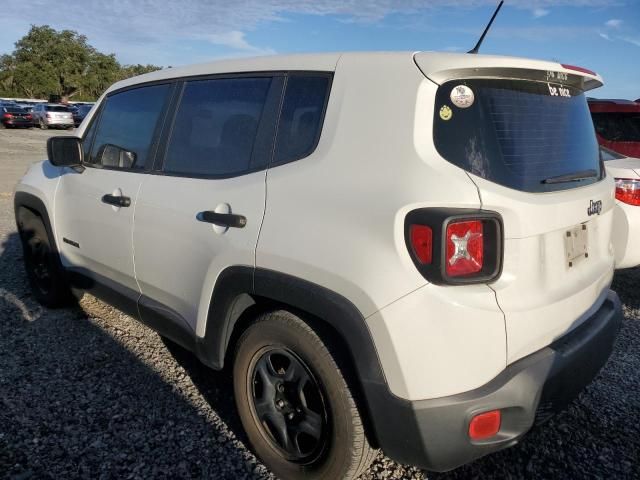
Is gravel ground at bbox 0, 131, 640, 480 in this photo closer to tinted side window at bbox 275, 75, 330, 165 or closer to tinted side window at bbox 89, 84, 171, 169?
tinted side window at bbox 89, 84, 171, 169

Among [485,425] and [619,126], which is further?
[619,126]

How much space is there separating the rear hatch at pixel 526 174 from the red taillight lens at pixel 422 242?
218 mm

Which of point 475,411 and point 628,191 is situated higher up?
point 628,191

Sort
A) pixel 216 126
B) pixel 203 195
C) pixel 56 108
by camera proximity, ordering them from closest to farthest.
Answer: pixel 203 195 < pixel 216 126 < pixel 56 108

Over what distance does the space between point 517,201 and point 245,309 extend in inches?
48.7

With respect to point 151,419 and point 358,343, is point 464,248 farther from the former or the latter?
point 151,419

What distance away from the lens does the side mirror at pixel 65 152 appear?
3.38m

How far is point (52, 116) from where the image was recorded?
A: 94.8 ft

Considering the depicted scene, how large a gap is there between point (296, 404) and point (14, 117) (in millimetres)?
32837

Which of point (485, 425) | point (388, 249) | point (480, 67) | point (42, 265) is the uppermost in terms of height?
point (480, 67)

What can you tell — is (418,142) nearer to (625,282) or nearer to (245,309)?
(245,309)

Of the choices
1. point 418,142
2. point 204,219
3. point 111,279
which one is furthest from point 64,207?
point 418,142

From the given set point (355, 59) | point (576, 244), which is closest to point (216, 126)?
point (355, 59)

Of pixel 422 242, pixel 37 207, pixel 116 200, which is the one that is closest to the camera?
pixel 422 242
